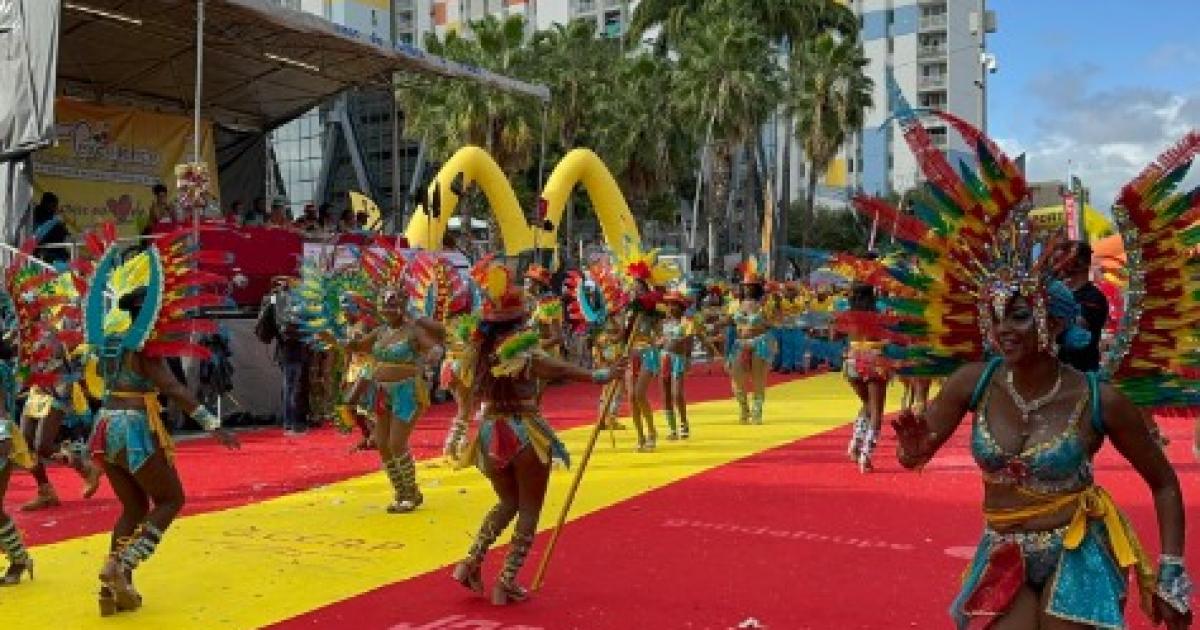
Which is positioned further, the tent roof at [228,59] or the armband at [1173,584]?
the tent roof at [228,59]

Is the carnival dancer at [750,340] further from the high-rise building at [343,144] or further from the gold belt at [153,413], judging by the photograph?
the gold belt at [153,413]

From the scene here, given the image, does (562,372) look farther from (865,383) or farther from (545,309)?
(545,309)

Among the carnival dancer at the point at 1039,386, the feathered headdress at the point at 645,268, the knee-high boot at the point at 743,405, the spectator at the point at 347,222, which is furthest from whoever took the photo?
the spectator at the point at 347,222

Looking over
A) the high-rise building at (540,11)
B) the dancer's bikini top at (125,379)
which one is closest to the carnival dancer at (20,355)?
the dancer's bikini top at (125,379)

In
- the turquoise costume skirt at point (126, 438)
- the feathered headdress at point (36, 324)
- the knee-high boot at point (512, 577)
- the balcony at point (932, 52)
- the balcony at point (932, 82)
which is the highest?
the balcony at point (932, 52)

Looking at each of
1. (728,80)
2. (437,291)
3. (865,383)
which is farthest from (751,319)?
(728,80)

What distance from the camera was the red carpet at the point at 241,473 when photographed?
9336 millimetres

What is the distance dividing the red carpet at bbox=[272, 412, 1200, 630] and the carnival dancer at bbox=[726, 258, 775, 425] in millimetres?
4565

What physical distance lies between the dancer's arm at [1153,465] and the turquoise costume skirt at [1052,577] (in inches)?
6.2

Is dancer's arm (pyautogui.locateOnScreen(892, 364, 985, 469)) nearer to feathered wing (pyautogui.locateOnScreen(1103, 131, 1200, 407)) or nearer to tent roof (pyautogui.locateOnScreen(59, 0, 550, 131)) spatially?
feathered wing (pyautogui.locateOnScreen(1103, 131, 1200, 407))

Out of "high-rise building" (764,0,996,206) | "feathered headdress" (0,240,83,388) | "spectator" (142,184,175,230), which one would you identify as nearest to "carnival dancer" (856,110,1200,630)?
"feathered headdress" (0,240,83,388)

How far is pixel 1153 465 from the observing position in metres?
3.75

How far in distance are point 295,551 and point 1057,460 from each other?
556 cm

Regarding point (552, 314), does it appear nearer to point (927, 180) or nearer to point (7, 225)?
point (7, 225)
